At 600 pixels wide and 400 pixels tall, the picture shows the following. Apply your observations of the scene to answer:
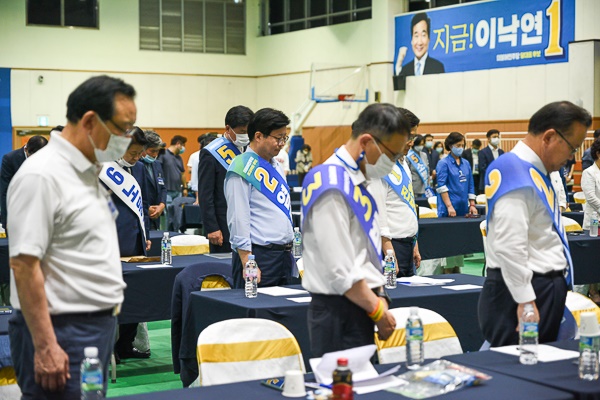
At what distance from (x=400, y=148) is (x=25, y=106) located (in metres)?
19.5

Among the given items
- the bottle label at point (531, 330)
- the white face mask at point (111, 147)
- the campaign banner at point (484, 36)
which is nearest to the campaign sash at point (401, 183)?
the bottle label at point (531, 330)

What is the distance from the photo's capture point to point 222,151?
6059 mm

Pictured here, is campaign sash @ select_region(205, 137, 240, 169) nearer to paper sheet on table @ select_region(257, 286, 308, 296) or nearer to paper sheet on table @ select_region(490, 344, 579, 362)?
paper sheet on table @ select_region(257, 286, 308, 296)

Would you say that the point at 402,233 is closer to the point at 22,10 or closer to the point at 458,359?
the point at 458,359

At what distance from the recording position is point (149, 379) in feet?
19.2

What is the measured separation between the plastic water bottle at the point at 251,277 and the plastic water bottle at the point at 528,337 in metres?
1.69

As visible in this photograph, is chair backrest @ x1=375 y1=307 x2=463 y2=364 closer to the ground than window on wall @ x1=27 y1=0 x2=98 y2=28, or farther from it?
closer to the ground

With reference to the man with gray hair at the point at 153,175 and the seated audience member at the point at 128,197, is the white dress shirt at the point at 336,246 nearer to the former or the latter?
the seated audience member at the point at 128,197

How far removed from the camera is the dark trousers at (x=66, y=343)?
8.90ft

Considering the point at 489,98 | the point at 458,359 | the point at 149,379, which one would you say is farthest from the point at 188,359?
the point at 489,98

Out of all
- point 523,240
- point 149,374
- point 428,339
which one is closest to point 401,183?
point 149,374

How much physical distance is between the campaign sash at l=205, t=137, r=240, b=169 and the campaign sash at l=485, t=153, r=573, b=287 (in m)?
2.69

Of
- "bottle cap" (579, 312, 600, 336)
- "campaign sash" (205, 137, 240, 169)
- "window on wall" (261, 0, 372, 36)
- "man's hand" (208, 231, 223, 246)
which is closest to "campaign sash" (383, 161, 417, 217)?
"campaign sash" (205, 137, 240, 169)

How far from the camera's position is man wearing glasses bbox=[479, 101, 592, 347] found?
136 inches
